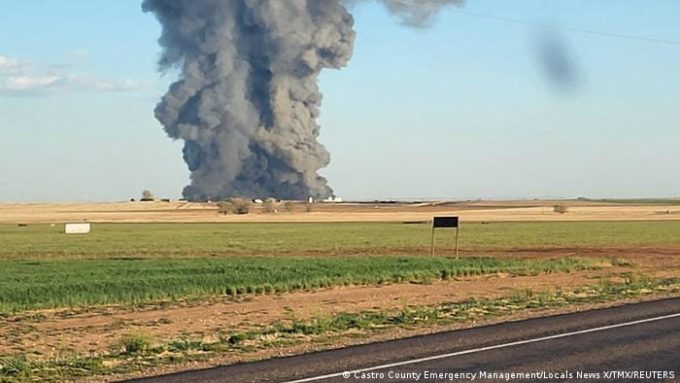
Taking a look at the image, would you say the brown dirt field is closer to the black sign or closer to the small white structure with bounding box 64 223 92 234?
the small white structure with bounding box 64 223 92 234

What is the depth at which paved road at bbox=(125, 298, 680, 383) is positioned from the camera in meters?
10.7

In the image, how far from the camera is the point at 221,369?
1189 cm

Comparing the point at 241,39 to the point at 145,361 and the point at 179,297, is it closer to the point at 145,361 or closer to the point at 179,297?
the point at 179,297

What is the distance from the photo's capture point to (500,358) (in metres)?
11.9

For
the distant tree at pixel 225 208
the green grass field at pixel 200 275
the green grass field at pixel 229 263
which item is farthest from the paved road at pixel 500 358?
the distant tree at pixel 225 208

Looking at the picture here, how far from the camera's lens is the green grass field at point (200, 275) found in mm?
26578

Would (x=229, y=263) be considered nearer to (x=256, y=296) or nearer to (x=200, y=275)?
(x=200, y=275)

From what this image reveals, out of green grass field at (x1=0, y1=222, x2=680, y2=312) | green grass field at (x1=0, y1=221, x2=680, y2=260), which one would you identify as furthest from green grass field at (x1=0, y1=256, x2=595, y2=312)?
green grass field at (x1=0, y1=221, x2=680, y2=260)

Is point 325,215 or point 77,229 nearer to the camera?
point 77,229

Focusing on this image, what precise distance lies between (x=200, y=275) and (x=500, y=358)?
22038 mm

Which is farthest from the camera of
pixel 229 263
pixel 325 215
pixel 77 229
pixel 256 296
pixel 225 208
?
pixel 225 208

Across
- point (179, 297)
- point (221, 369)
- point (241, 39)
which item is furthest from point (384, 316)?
point (241, 39)

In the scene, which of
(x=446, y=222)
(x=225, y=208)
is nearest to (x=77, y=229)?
(x=446, y=222)

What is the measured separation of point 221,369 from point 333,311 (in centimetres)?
973
